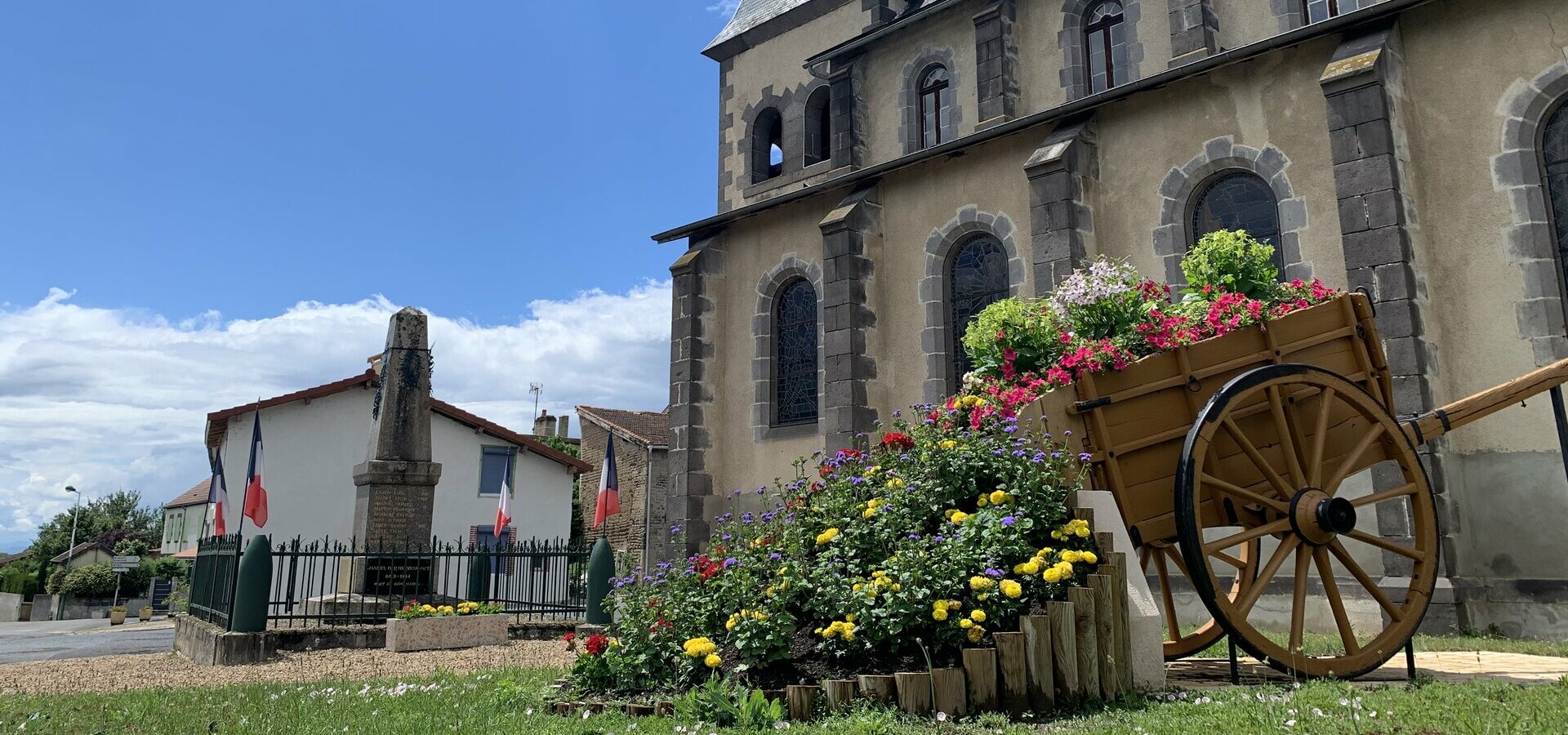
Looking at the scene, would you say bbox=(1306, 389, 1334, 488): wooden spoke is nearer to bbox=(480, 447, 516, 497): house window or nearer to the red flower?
the red flower

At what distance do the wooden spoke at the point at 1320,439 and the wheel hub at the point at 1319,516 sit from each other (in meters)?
0.12

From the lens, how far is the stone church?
922 cm

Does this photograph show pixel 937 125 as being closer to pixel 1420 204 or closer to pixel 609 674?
pixel 1420 204

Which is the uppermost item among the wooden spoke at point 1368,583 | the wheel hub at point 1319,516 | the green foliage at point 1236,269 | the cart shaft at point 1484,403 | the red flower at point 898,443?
the green foliage at point 1236,269

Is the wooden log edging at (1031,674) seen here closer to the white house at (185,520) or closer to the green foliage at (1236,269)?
the green foliage at (1236,269)

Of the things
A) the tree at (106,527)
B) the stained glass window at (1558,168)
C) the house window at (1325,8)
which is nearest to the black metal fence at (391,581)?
the stained glass window at (1558,168)

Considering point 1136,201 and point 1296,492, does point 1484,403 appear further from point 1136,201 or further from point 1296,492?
point 1136,201

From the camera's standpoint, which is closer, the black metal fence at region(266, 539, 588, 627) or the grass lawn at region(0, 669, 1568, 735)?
the grass lawn at region(0, 669, 1568, 735)

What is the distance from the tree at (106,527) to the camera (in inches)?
2368

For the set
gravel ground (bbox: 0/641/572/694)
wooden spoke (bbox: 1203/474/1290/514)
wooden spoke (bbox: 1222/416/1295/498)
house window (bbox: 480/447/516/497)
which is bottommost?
gravel ground (bbox: 0/641/572/694)

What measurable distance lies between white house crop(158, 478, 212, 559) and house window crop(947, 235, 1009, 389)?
33.7m

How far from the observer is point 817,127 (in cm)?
1953

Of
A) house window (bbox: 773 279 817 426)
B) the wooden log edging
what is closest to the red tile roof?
house window (bbox: 773 279 817 426)

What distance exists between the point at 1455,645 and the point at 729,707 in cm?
650
